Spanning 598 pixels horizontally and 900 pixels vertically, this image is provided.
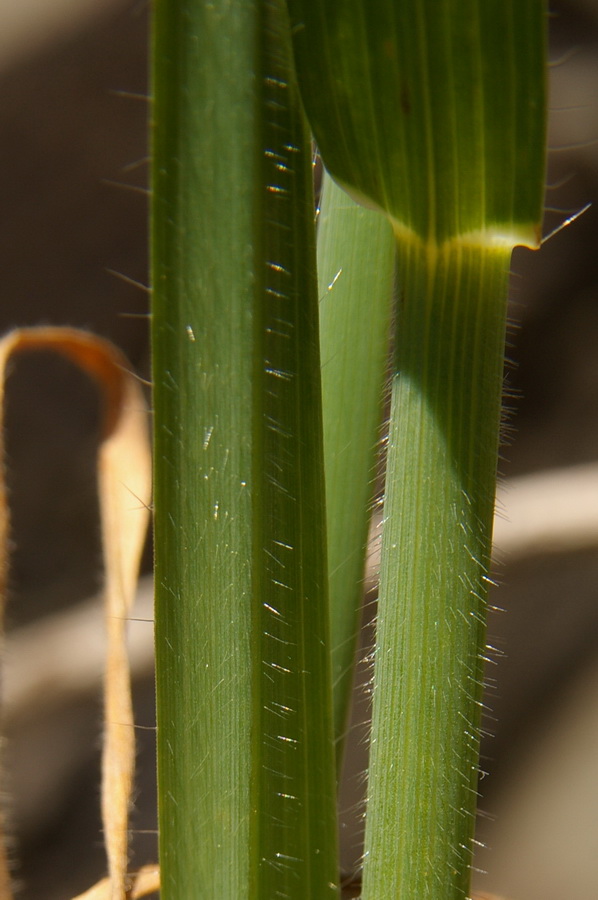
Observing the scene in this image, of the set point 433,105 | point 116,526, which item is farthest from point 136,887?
point 433,105

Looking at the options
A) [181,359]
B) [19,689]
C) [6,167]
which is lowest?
[19,689]

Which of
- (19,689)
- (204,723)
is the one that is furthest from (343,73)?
(19,689)

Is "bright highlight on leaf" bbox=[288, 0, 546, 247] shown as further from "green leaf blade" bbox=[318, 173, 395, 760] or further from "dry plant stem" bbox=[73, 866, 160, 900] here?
"dry plant stem" bbox=[73, 866, 160, 900]

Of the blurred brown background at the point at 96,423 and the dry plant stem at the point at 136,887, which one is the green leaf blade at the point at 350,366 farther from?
the blurred brown background at the point at 96,423

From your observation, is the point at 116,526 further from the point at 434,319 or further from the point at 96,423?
the point at 96,423

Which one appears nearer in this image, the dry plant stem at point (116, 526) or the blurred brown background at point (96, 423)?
the dry plant stem at point (116, 526)

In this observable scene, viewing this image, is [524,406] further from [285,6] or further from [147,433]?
[285,6]

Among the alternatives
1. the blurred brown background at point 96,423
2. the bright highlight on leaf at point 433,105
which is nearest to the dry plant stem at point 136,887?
the bright highlight on leaf at point 433,105
